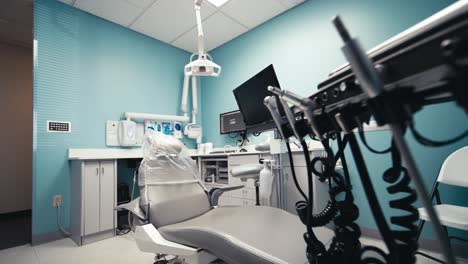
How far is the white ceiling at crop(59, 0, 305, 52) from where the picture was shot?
8.94ft

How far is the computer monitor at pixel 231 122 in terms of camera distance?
324cm

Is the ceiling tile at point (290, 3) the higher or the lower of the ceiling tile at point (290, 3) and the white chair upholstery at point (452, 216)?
the higher

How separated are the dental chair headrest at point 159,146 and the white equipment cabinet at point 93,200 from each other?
101 cm

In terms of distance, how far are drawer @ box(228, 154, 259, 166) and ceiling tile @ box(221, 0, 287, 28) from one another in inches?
78.8

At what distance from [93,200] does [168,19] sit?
2.53m

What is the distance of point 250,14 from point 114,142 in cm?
261

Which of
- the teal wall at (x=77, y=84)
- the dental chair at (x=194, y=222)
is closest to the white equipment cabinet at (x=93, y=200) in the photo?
the teal wall at (x=77, y=84)

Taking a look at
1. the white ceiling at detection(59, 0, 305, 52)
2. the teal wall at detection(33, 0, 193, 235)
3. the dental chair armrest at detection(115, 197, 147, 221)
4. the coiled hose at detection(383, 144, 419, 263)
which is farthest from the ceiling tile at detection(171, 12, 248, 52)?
the coiled hose at detection(383, 144, 419, 263)

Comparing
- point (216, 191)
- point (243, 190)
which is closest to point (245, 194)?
point (243, 190)

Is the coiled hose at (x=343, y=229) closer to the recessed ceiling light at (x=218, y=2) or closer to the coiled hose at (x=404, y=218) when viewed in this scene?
the coiled hose at (x=404, y=218)

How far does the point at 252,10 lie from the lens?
2920 mm

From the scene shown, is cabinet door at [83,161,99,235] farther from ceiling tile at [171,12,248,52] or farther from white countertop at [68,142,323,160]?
ceiling tile at [171,12,248,52]

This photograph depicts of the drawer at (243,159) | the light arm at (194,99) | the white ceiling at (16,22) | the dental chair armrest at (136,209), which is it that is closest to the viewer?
the dental chair armrest at (136,209)

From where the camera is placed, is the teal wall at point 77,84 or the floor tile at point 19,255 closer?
the floor tile at point 19,255
